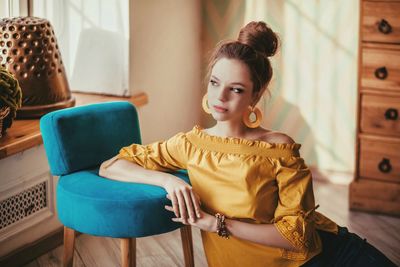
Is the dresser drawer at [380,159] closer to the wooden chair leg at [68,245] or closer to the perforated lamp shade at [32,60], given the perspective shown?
the perforated lamp shade at [32,60]

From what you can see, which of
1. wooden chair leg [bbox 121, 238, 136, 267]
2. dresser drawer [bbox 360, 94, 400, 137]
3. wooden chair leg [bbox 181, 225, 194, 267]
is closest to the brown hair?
wooden chair leg [bbox 121, 238, 136, 267]

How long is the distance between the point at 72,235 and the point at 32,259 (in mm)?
714

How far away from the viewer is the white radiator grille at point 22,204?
2678 millimetres

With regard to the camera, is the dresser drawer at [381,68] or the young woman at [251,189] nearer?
the young woman at [251,189]

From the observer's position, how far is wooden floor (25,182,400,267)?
282cm

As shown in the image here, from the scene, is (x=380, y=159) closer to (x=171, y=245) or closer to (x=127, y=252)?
(x=171, y=245)

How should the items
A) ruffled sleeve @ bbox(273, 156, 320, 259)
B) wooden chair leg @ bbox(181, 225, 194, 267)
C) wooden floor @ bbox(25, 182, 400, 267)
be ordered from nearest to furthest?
ruffled sleeve @ bbox(273, 156, 320, 259) < wooden chair leg @ bbox(181, 225, 194, 267) < wooden floor @ bbox(25, 182, 400, 267)

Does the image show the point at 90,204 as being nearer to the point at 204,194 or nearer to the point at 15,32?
the point at 204,194

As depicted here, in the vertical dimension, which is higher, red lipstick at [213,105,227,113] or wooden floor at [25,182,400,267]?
red lipstick at [213,105,227,113]

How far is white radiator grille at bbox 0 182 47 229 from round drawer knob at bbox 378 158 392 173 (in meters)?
1.58

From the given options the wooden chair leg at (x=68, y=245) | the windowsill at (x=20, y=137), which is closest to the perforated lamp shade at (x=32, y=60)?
the windowsill at (x=20, y=137)

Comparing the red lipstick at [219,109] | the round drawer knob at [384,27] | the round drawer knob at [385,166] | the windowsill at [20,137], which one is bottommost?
the round drawer knob at [385,166]

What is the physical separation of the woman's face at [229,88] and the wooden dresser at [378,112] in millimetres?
1677

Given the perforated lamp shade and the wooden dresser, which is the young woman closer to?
the perforated lamp shade
